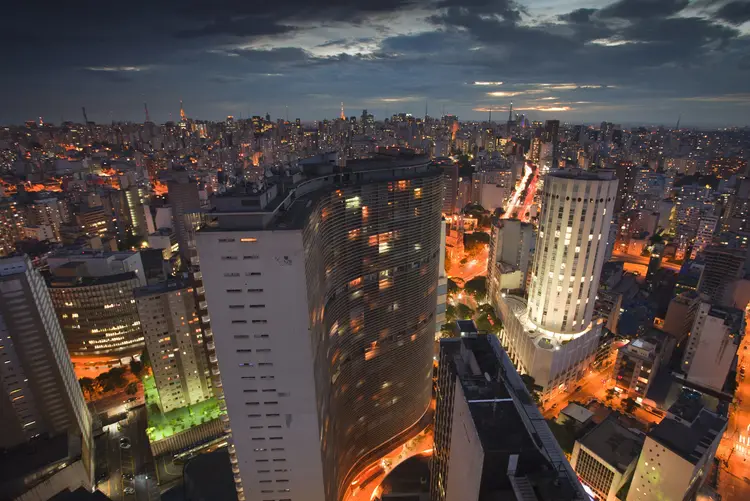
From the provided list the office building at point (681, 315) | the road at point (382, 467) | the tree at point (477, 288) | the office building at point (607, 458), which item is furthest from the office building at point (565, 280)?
the tree at point (477, 288)

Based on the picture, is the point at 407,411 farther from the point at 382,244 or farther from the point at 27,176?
the point at 27,176

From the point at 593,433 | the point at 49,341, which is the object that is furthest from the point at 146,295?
the point at 593,433

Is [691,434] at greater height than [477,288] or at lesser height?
greater

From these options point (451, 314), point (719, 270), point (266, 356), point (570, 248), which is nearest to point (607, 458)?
point (570, 248)

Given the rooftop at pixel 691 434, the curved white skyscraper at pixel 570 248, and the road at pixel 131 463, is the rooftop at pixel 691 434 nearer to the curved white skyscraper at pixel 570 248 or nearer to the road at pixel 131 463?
the curved white skyscraper at pixel 570 248

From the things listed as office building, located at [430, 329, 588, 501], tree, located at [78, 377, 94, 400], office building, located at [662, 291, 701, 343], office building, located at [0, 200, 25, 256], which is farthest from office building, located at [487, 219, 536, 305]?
office building, located at [0, 200, 25, 256]

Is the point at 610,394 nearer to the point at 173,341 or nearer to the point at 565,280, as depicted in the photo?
the point at 565,280

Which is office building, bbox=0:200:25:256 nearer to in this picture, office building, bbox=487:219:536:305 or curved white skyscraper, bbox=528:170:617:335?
office building, bbox=487:219:536:305
